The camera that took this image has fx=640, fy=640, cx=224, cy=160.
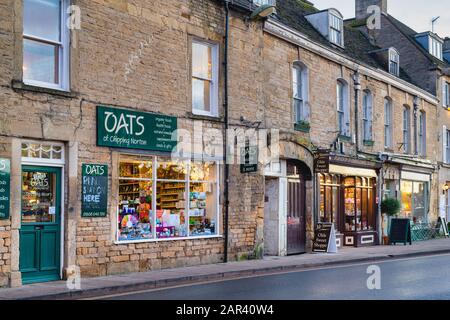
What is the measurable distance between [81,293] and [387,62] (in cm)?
2129

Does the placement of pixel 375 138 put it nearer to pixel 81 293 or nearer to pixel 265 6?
pixel 265 6

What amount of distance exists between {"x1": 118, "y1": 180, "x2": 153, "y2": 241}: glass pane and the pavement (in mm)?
1048

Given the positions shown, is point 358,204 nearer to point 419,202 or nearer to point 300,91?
point 300,91

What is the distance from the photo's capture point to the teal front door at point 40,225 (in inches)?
508

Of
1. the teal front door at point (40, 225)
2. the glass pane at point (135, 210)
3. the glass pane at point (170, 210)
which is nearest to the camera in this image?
the teal front door at point (40, 225)

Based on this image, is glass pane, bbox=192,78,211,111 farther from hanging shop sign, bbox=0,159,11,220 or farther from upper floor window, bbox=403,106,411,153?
upper floor window, bbox=403,106,411,153

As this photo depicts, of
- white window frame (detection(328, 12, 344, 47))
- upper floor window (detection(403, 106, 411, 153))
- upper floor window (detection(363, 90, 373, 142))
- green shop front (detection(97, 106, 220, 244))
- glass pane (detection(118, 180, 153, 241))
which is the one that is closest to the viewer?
green shop front (detection(97, 106, 220, 244))

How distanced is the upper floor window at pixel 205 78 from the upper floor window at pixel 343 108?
812cm

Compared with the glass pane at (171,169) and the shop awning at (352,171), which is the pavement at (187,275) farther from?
the shop awning at (352,171)

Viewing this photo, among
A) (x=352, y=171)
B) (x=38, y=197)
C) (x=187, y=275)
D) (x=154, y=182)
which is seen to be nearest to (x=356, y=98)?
(x=352, y=171)

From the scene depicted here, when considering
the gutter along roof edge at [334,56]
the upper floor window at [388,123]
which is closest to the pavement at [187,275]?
the gutter along roof edge at [334,56]

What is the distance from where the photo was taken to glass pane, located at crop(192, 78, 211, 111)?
17.2 m

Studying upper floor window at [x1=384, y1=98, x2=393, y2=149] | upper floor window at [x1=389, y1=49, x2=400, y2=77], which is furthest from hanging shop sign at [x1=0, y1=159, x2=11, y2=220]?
upper floor window at [x1=389, y1=49, x2=400, y2=77]
